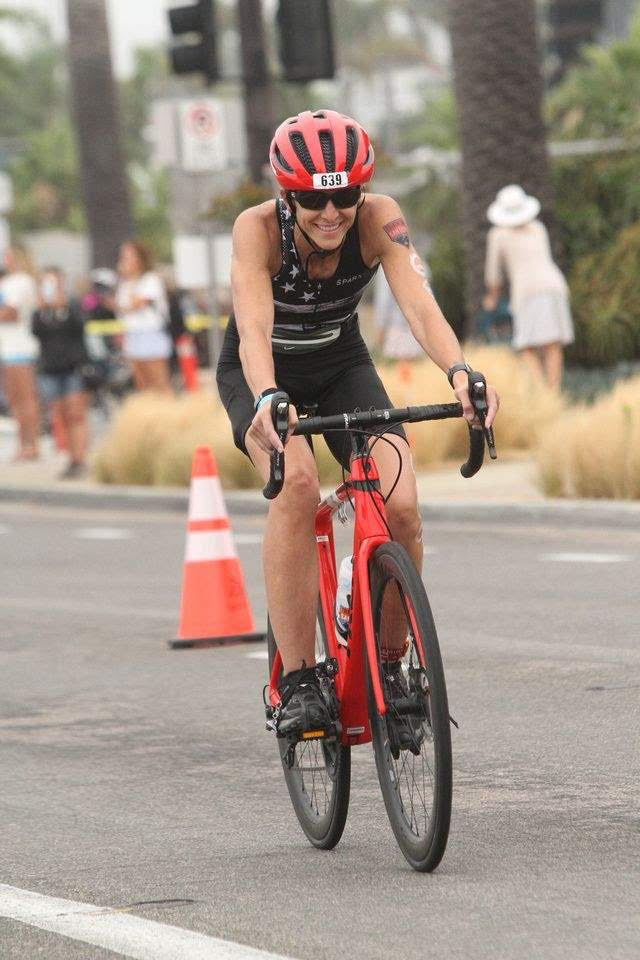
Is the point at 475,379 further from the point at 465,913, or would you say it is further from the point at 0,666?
the point at 0,666

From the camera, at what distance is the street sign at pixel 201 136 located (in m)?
18.4

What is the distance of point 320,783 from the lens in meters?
5.91

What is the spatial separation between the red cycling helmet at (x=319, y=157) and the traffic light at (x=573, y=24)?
152 ft

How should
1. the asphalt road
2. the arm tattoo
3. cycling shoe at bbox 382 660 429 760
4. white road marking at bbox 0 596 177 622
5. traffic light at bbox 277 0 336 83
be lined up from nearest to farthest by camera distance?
1. the asphalt road
2. cycling shoe at bbox 382 660 429 760
3. the arm tattoo
4. white road marking at bbox 0 596 177 622
5. traffic light at bbox 277 0 336 83

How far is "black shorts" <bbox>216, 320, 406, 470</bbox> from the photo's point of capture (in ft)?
20.0

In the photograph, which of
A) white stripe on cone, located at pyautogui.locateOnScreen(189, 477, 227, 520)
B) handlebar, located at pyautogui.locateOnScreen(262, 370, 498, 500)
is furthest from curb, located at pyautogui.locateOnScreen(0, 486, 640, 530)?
handlebar, located at pyautogui.locateOnScreen(262, 370, 498, 500)

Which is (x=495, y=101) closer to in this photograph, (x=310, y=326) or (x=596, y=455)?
(x=596, y=455)

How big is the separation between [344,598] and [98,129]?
92.2ft

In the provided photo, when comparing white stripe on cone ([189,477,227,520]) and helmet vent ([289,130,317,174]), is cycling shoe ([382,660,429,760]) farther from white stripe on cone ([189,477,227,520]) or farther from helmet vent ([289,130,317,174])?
white stripe on cone ([189,477,227,520])

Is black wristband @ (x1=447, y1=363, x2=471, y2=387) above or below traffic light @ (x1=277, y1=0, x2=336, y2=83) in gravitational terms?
above

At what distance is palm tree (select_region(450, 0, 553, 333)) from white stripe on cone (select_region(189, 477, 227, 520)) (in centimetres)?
1030

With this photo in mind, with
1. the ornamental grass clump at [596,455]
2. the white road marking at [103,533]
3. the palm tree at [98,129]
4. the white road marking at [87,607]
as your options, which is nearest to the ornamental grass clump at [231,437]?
the ornamental grass clump at [596,455]

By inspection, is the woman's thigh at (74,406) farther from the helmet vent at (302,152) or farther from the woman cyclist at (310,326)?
the helmet vent at (302,152)

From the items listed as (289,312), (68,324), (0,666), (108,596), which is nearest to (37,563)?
(108,596)
